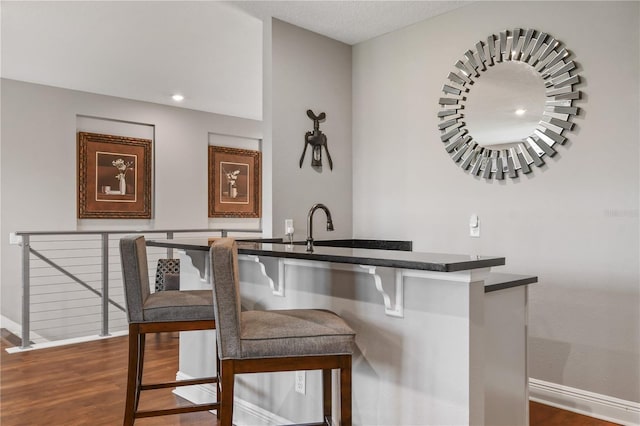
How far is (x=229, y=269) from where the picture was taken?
1.65m

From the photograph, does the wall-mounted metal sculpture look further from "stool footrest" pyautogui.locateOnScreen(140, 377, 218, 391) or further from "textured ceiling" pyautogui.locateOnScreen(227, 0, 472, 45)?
"stool footrest" pyautogui.locateOnScreen(140, 377, 218, 391)

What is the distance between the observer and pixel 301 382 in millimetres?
2365

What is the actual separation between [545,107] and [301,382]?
6.88 feet

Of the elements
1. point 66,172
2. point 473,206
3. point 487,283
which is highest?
point 66,172

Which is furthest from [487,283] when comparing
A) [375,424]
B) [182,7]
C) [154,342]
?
[154,342]

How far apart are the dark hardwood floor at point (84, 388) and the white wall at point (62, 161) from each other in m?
1.35

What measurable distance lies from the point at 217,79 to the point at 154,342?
8.77ft

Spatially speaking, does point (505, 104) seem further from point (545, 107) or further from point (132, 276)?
point (132, 276)

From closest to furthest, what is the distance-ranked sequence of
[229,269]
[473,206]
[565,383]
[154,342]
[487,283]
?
A: [229,269]
[487,283]
[565,383]
[473,206]
[154,342]

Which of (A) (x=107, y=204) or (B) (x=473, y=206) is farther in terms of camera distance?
(A) (x=107, y=204)

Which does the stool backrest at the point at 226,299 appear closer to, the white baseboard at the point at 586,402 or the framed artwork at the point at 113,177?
the white baseboard at the point at 586,402

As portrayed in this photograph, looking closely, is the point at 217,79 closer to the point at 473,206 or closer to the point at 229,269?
the point at 473,206

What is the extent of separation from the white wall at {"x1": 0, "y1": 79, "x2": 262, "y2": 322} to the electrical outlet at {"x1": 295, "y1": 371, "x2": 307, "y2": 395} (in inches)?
161

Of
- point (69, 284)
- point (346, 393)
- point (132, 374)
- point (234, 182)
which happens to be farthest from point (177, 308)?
point (234, 182)
